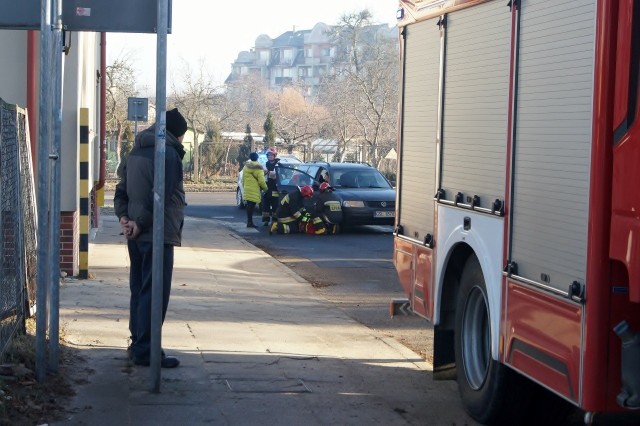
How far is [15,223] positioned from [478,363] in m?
3.47

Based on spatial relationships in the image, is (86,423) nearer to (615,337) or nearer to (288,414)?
(288,414)

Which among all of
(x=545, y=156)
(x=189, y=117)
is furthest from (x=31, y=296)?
(x=189, y=117)

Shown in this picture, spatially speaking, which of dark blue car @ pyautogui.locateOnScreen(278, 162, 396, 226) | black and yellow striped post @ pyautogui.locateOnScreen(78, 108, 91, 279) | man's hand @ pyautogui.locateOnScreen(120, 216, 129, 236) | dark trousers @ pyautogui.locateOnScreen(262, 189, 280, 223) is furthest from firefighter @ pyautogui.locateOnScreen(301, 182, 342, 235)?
man's hand @ pyautogui.locateOnScreen(120, 216, 129, 236)

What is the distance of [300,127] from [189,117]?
1422 centimetres

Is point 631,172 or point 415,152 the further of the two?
point 415,152

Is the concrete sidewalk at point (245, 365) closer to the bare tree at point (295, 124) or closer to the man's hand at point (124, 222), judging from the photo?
the man's hand at point (124, 222)

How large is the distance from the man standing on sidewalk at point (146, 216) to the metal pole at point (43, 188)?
857mm

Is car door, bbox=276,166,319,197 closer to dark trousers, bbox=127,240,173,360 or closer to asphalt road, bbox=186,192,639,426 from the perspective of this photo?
asphalt road, bbox=186,192,639,426

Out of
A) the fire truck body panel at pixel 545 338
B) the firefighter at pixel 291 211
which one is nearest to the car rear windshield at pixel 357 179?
the firefighter at pixel 291 211

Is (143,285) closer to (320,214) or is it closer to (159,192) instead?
(159,192)

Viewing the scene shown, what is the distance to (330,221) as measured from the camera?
21594 mm

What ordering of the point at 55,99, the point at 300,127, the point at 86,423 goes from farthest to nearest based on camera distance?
the point at 300,127 < the point at 55,99 < the point at 86,423

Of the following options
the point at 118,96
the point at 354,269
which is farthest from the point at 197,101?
the point at 354,269

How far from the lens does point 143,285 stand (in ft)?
24.6
